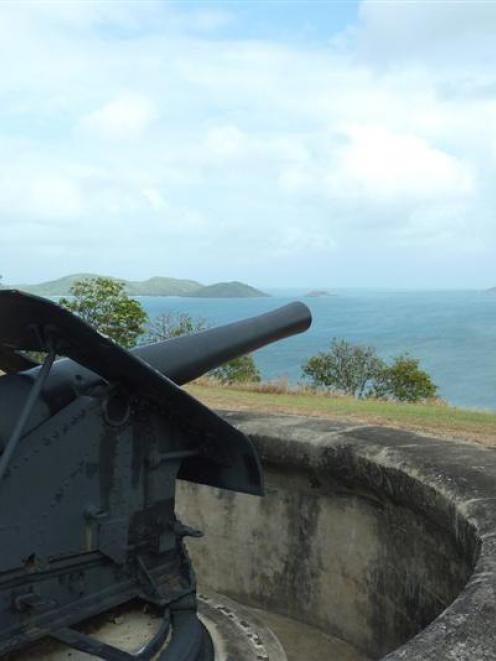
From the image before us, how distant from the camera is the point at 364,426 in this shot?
416cm

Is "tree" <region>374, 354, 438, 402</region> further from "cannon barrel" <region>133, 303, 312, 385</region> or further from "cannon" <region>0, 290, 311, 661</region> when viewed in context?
"cannon" <region>0, 290, 311, 661</region>

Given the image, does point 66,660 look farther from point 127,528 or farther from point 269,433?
point 269,433

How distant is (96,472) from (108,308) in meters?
19.7

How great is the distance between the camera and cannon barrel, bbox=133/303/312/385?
3105 mm

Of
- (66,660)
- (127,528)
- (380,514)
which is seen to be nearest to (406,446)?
(380,514)

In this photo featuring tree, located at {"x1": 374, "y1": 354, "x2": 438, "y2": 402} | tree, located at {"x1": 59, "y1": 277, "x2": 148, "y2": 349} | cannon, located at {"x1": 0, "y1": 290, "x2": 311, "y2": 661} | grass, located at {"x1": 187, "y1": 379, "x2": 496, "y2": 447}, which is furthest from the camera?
tree, located at {"x1": 374, "y1": 354, "x2": 438, "y2": 402}

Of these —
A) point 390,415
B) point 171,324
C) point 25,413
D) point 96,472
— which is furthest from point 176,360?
point 171,324

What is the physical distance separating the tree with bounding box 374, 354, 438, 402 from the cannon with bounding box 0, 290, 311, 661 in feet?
79.1

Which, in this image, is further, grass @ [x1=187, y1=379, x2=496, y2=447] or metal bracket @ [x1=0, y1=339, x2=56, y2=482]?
grass @ [x1=187, y1=379, x2=496, y2=447]

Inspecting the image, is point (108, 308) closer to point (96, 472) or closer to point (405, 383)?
point (405, 383)

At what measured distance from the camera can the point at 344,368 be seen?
36.0 meters

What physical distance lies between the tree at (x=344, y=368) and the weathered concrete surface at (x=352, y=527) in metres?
30.0

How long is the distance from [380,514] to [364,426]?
69cm

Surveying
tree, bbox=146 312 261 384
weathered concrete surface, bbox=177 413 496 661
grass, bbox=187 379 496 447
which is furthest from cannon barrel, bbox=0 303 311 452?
tree, bbox=146 312 261 384
